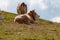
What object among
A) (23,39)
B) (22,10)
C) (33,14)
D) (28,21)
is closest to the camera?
(23,39)

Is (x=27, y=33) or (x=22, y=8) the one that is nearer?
(x=27, y=33)

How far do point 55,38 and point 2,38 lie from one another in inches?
113

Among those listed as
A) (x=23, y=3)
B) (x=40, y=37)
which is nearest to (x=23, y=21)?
(x=40, y=37)

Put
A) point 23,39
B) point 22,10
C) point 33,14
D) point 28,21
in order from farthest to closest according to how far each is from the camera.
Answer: point 22,10, point 33,14, point 28,21, point 23,39

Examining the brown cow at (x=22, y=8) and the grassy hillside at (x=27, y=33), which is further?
the brown cow at (x=22, y=8)

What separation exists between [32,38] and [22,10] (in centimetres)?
2498

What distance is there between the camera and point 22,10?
39844mm

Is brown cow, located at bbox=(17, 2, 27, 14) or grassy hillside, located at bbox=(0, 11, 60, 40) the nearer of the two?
grassy hillside, located at bbox=(0, 11, 60, 40)

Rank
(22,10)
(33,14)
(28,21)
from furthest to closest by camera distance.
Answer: (22,10), (33,14), (28,21)

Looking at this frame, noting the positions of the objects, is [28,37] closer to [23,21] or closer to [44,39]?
[44,39]

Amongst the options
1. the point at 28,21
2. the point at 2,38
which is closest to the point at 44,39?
the point at 2,38

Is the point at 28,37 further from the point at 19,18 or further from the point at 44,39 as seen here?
the point at 19,18

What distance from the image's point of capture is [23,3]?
40.4 m

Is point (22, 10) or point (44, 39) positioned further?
point (22, 10)
